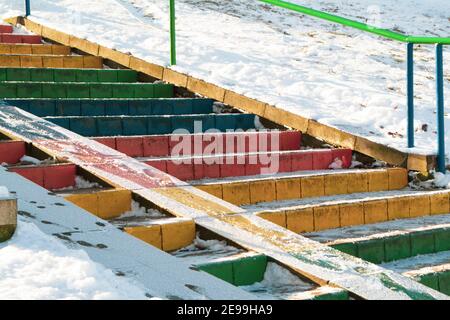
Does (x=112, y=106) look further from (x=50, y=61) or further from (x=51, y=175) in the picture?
(x=51, y=175)

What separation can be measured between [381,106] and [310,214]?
102 inches

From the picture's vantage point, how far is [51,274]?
285 centimetres

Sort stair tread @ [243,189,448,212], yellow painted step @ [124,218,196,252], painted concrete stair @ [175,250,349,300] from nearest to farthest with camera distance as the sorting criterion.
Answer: painted concrete stair @ [175,250,349,300] < yellow painted step @ [124,218,196,252] < stair tread @ [243,189,448,212]

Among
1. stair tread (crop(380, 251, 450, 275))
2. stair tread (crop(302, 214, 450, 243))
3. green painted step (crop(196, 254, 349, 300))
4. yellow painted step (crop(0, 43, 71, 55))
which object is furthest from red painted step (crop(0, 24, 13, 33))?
green painted step (crop(196, 254, 349, 300))

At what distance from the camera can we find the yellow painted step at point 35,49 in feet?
26.0

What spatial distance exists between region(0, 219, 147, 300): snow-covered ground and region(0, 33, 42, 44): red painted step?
5.62 m

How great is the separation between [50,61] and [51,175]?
3.38 meters

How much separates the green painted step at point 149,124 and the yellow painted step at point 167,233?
215cm

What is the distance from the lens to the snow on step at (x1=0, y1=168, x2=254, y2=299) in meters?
3.03

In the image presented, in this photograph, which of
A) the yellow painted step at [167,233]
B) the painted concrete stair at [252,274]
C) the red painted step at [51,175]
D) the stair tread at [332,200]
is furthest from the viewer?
the stair tread at [332,200]

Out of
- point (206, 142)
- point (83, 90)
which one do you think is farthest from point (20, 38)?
point (206, 142)

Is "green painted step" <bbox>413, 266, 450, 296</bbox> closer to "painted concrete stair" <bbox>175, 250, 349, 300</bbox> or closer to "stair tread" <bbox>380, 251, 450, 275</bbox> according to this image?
"stair tread" <bbox>380, 251, 450, 275</bbox>

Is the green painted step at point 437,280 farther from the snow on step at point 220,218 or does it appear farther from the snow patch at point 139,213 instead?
the snow patch at point 139,213

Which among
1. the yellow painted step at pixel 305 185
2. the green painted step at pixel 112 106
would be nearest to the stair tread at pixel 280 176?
the yellow painted step at pixel 305 185
